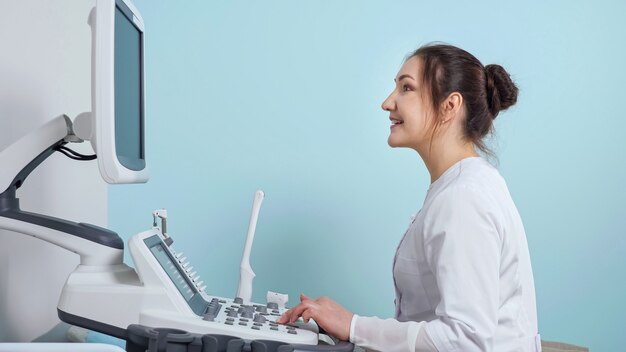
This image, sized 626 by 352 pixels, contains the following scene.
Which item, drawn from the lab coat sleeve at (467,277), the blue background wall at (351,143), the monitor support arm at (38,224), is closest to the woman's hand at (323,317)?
the lab coat sleeve at (467,277)

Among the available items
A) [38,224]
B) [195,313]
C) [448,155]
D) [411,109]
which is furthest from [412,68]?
[38,224]

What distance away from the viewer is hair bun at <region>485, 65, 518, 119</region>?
139 cm

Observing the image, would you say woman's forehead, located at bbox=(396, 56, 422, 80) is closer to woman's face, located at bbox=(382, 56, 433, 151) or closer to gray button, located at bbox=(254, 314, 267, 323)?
woman's face, located at bbox=(382, 56, 433, 151)

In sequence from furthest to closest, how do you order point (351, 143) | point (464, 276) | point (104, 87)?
point (351, 143), point (464, 276), point (104, 87)

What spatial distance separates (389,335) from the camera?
1.16 metres

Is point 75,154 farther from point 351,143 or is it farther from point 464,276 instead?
point 351,143

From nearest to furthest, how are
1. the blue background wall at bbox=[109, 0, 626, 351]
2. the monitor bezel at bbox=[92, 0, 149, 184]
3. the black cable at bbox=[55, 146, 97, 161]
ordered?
the monitor bezel at bbox=[92, 0, 149, 184] → the black cable at bbox=[55, 146, 97, 161] → the blue background wall at bbox=[109, 0, 626, 351]

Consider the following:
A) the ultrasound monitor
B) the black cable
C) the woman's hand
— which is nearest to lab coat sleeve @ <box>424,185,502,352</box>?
the woman's hand

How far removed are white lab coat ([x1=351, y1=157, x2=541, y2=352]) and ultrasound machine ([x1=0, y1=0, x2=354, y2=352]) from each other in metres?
0.16

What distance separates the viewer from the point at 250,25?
7.26ft

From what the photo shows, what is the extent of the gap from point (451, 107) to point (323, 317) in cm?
52

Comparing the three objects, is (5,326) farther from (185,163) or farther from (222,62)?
(222,62)

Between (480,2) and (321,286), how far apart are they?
1.10 m

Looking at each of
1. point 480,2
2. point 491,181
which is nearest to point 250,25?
point 480,2
